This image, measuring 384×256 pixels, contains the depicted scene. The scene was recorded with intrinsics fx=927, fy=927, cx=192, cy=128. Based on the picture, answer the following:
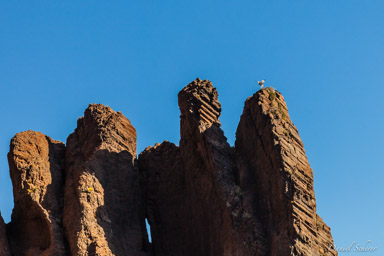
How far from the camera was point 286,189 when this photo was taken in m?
39.9

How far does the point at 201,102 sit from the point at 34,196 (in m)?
9.32

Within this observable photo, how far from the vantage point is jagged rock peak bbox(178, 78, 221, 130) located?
45.6 m

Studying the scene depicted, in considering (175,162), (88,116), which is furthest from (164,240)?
(88,116)

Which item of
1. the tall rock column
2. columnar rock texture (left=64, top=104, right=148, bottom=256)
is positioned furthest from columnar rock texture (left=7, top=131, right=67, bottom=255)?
the tall rock column

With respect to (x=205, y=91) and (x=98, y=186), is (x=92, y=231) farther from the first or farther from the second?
(x=205, y=91)

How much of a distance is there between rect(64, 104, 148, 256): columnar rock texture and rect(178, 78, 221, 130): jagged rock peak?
3857 millimetres

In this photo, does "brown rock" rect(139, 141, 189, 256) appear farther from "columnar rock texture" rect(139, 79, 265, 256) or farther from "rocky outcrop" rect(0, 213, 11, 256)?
"rocky outcrop" rect(0, 213, 11, 256)

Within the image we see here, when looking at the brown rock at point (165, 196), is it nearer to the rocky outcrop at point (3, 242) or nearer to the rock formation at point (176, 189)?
the rock formation at point (176, 189)

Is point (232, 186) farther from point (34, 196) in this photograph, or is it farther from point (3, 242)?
point (3, 242)

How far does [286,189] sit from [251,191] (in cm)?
272

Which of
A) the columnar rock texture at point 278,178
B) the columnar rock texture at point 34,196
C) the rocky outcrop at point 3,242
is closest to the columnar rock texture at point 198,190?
the columnar rock texture at point 278,178

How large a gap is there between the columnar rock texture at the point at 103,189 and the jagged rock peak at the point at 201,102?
12.7ft

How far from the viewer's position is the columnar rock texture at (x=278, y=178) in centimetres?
3906

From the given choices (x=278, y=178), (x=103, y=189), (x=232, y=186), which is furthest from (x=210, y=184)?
(x=103, y=189)
